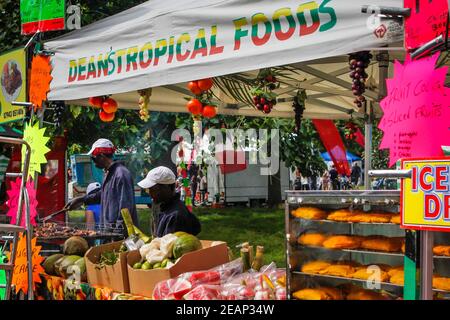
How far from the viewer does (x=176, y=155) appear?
14.8 meters

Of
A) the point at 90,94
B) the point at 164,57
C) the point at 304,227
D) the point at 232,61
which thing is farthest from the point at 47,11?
the point at 304,227

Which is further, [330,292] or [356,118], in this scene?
[356,118]

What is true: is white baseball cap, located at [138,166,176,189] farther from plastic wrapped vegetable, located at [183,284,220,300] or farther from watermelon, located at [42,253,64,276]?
plastic wrapped vegetable, located at [183,284,220,300]

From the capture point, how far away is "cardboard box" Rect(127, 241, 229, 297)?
3.22m

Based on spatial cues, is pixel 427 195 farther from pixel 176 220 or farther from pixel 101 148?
pixel 101 148

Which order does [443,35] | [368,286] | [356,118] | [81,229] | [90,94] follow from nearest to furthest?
[443,35], [368,286], [90,94], [81,229], [356,118]

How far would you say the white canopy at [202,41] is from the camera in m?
2.63

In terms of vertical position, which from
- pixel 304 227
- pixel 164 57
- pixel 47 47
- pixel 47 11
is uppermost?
pixel 47 11

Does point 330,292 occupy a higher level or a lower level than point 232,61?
lower

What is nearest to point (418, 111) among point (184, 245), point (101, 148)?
point (184, 245)

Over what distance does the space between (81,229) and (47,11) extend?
1.75m

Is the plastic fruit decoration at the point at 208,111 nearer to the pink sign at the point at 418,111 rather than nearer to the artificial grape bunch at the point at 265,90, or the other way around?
the artificial grape bunch at the point at 265,90

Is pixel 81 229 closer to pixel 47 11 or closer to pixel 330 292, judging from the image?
pixel 47 11

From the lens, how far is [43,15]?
470cm
